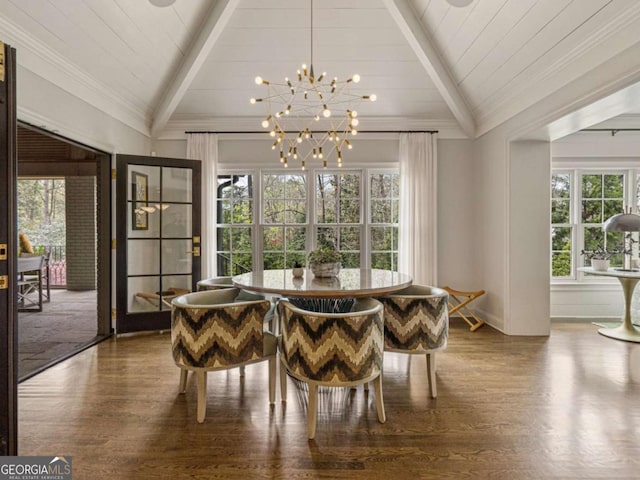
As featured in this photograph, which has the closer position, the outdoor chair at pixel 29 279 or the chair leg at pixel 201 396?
the chair leg at pixel 201 396

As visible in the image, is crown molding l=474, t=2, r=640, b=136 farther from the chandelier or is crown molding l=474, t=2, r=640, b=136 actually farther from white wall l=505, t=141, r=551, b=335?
the chandelier

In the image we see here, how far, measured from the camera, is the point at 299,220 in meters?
4.78

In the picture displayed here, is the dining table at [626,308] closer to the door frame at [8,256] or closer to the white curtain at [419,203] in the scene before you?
the white curtain at [419,203]

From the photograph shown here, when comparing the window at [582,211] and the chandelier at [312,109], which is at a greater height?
the chandelier at [312,109]

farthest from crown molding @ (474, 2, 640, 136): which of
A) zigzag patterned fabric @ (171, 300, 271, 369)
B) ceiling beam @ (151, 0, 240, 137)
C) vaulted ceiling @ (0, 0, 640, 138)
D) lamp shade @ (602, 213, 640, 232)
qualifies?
zigzag patterned fabric @ (171, 300, 271, 369)

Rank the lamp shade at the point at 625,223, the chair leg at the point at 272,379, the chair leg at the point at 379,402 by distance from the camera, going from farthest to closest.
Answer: the lamp shade at the point at 625,223
the chair leg at the point at 272,379
the chair leg at the point at 379,402

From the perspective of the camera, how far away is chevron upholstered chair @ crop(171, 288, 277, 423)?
213 centimetres

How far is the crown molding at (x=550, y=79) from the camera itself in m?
2.36

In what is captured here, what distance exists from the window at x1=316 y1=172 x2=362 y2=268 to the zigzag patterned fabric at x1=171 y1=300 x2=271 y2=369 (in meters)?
2.65

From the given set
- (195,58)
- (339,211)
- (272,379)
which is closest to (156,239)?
(195,58)

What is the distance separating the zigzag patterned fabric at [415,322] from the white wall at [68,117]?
3.06 meters

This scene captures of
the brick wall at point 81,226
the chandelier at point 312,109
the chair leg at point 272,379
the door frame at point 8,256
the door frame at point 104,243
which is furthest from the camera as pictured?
the brick wall at point 81,226

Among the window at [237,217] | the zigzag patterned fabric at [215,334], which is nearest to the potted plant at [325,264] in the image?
the zigzag patterned fabric at [215,334]

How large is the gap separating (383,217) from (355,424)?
→ 307 cm
